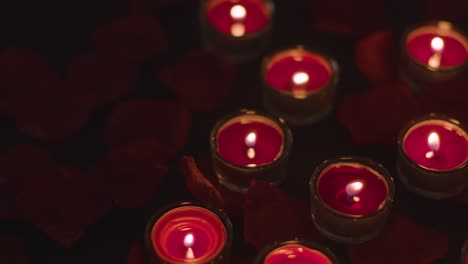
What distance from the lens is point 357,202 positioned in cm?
162

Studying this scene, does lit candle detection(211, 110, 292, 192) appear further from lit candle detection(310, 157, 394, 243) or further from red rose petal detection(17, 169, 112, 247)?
red rose petal detection(17, 169, 112, 247)

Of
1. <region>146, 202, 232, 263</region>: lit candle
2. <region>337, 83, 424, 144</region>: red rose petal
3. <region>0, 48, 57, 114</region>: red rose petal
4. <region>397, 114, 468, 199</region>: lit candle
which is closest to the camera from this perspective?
<region>146, 202, 232, 263</region>: lit candle

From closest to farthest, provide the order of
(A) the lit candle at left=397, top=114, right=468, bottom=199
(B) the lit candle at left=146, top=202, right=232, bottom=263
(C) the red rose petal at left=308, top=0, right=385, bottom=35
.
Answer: (B) the lit candle at left=146, top=202, right=232, bottom=263 < (A) the lit candle at left=397, top=114, right=468, bottom=199 < (C) the red rose petal at left=308, top=0, right=385, bottom=35

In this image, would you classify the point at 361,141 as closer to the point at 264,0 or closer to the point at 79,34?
the point at 264,0

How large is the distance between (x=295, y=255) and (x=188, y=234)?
204 mm

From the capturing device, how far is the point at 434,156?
1.70 m

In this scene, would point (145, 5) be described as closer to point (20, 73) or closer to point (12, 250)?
point (20, 73)

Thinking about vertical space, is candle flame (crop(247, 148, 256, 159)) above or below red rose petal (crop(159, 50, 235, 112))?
below

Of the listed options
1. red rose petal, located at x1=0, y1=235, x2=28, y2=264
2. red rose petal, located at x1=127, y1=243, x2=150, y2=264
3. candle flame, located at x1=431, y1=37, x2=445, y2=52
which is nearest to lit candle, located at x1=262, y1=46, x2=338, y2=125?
candle flame, located at x1=431, y1=37, x2=445, y2=52

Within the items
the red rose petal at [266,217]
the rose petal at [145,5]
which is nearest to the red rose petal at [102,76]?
the rose petal at [145,5]

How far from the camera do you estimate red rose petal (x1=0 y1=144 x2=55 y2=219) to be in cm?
168

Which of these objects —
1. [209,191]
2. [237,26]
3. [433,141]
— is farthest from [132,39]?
[433,141]

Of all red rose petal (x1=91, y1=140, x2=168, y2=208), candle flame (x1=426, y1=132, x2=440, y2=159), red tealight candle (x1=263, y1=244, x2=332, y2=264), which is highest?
candle flame (x1=426, y1=132, x2=440, y2=159)

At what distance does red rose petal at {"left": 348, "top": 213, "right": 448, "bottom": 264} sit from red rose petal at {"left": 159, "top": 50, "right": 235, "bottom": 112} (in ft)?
1.51
